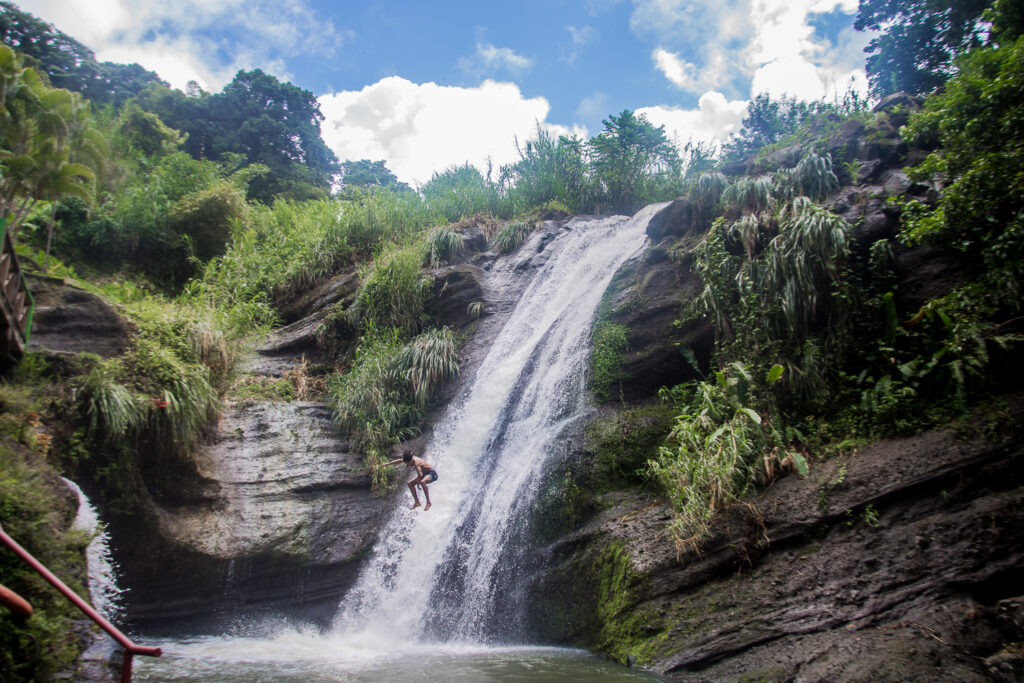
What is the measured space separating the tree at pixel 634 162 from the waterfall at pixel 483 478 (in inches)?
216

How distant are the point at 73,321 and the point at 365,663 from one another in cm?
636

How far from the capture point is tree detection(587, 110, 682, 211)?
1670 centimetres

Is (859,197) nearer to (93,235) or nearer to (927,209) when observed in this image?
(927,209)

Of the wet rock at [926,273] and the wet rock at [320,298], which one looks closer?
the wet rock at [926,273]

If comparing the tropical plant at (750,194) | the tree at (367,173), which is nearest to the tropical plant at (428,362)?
the tropical plant at (750,194)

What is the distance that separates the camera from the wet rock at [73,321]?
26.0 ft

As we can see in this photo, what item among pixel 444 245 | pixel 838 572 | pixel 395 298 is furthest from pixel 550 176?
pixel 838 572

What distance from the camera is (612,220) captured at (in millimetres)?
14781

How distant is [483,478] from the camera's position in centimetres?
871

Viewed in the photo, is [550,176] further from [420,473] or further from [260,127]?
[260,127]

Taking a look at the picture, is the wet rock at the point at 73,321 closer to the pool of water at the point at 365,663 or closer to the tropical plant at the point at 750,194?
the pool of water at the point at 365,663

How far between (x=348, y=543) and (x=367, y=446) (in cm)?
172

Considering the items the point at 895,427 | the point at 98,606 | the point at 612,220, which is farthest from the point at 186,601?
the point at 612,220

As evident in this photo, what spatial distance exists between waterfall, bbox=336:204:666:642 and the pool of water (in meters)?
0.44
